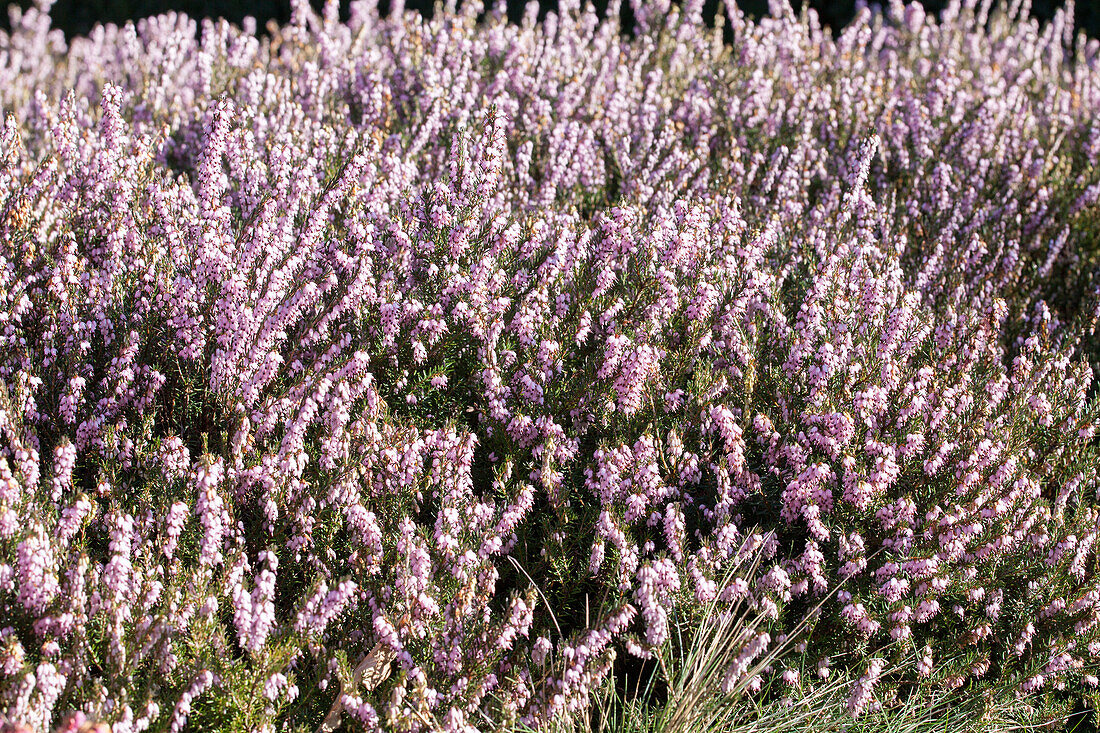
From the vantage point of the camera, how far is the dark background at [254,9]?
42.2 ft

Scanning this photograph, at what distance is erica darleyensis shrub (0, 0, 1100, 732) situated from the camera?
2949 mm

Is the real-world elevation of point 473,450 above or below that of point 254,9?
below

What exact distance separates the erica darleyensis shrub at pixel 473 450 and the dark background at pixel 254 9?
905 centimetres

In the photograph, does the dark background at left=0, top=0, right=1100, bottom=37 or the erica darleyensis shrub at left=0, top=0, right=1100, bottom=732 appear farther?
the dark background at left=0, top=0, right=1100, bottom=37

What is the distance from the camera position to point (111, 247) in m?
3.97

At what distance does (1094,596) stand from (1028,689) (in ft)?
1.33

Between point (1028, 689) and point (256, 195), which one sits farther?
point (256, 195)

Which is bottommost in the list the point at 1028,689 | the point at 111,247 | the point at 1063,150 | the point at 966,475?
the point at 1028,689

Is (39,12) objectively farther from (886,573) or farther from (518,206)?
(886,573)

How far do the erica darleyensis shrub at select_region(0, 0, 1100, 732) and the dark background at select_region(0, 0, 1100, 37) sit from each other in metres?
9.05

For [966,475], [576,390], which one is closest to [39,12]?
[576,390]

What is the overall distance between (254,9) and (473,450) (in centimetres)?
1186

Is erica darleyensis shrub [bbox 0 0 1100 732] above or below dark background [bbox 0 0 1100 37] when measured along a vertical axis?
below

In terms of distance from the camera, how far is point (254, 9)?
13758 millimetres
